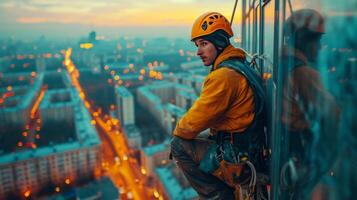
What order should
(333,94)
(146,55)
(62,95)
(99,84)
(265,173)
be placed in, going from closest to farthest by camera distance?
(333,94) < (265,173) < (62,95) < (99,84) < (146,55)

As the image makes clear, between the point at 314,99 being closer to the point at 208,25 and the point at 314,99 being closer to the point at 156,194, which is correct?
the point at 208,25

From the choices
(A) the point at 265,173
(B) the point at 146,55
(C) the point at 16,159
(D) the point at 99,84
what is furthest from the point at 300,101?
(B) the point at 146,55

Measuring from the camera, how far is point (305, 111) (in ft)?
1.92

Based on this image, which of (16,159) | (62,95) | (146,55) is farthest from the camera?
(146,55)

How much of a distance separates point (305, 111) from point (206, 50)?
1.59 feet

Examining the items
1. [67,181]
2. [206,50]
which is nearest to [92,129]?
[67,181]

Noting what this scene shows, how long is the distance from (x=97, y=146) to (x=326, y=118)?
772 cm

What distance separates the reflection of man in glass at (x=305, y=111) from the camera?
0.50 metres

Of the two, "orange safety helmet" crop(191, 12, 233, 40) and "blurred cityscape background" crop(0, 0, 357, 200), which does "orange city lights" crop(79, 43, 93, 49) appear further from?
"orange safety helmet" crop(191, 12, 233, 40)

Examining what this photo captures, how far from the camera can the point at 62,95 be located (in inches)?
531

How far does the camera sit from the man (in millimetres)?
901

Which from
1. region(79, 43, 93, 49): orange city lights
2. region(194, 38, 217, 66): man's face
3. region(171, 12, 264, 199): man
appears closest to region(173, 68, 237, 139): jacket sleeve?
region(171, 12, 264, 199): man

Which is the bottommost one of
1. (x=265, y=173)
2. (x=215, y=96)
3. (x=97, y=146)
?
(x=97, y=146)

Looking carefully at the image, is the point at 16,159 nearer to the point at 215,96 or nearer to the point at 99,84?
the point at 215,96
